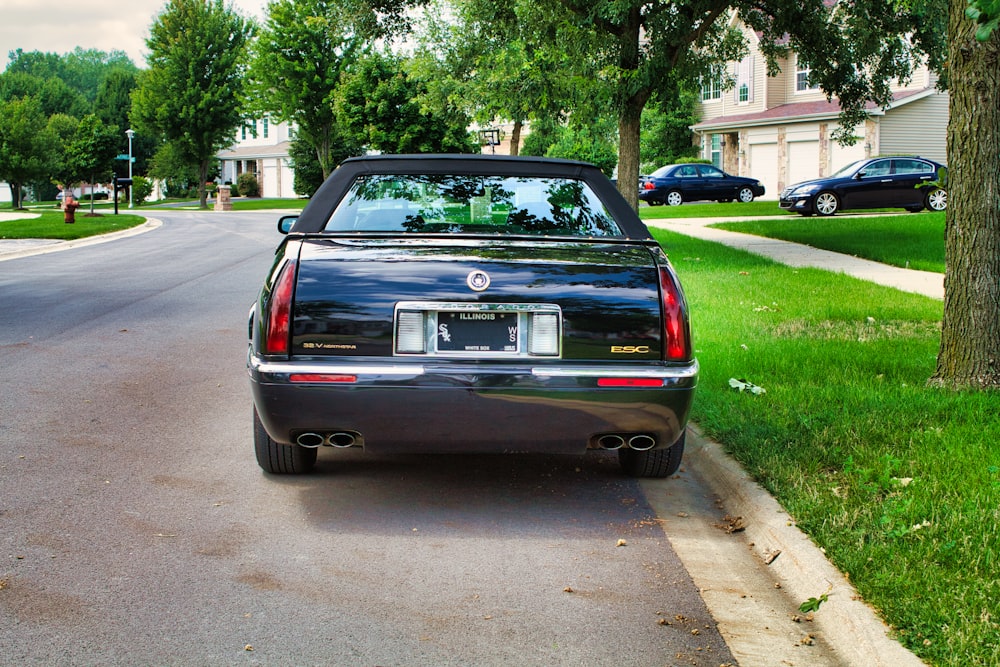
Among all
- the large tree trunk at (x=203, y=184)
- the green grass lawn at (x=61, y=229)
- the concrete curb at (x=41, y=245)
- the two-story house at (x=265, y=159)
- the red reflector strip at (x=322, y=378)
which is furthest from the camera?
the two-story house at (x=265, y=159)

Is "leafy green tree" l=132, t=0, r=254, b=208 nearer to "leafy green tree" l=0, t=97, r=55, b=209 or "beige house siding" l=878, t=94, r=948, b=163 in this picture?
"leafy green tree" l=0, t=97, r=55, b=209

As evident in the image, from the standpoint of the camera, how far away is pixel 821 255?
1775 centimetres

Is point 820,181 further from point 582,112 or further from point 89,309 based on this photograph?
point 89,309

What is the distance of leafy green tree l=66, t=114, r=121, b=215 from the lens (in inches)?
2808

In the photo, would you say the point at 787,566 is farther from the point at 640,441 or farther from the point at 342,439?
the point at 342,439

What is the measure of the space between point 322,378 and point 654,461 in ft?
5.88

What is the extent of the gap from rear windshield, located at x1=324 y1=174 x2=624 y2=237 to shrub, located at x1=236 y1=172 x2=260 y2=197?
7557 centimetres

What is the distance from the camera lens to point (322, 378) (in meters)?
4.73

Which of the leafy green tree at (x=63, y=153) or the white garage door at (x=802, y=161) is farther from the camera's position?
the leafy green tree at (x=63, y=153)

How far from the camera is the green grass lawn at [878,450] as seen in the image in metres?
3.77

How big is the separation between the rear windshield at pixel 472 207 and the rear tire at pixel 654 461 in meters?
1.08

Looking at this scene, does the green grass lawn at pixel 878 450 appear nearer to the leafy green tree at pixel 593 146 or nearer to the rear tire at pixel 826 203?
the rear tire at pixel 826 203

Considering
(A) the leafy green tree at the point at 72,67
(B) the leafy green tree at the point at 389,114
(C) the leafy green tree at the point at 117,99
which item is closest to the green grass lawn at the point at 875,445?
(B) the leafy green tree at the point at 389,114

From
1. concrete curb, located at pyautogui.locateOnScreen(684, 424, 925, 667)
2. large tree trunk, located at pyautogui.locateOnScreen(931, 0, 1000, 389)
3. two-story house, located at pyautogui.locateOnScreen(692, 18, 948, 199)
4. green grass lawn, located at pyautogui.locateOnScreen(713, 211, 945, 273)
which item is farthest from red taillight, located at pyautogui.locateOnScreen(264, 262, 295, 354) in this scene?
two-story house, located at pyautogui.locateOnScreen(692, 18, 948, 199)
